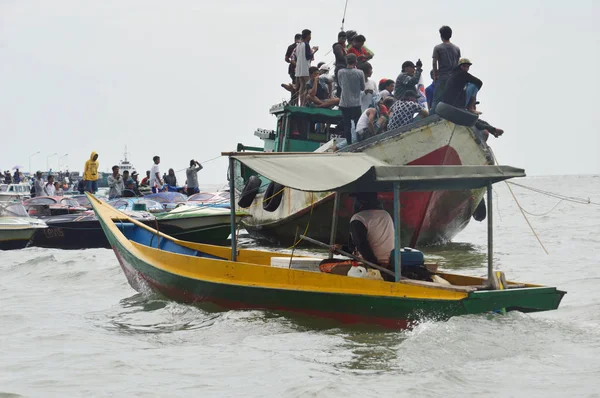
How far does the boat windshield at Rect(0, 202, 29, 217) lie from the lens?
1947 cm

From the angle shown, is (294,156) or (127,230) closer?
(294,156)

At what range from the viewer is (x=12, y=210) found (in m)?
19.6

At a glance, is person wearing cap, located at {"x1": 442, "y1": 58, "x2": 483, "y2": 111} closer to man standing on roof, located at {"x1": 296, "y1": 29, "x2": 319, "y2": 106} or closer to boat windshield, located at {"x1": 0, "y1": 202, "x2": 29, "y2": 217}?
man standing on roof, located at {"x1": 296, "y1": 29, "x2": 319, "y2": 106}

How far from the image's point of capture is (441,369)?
6.96 metres

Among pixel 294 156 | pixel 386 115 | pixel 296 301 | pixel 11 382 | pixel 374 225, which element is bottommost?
pixel 11 382

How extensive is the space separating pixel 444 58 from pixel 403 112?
1517mm

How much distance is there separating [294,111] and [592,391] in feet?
42.9

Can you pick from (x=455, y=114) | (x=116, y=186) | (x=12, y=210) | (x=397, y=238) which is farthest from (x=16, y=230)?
(x=397, y=238)

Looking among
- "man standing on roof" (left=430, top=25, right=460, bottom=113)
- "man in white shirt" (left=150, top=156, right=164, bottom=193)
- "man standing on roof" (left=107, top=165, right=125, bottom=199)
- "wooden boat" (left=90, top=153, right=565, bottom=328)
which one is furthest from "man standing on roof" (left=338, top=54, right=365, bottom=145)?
"man in white shirt" (left=150, top=156, right=164, bottom=193)

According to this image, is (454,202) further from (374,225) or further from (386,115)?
(374,225)

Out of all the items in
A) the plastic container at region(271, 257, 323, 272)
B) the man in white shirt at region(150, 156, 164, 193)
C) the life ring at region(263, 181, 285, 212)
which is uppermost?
the man in white shirt at region(150, 156, 164, 193)

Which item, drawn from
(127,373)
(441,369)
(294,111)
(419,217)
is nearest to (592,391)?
(441,369)

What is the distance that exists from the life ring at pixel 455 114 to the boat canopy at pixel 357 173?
4923mm

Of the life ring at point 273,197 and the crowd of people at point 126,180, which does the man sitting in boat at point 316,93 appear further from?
the crowd of people at point 126,180
